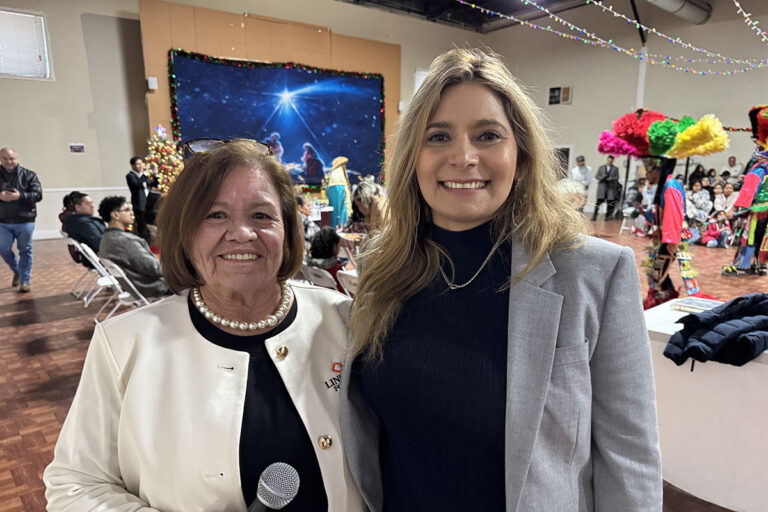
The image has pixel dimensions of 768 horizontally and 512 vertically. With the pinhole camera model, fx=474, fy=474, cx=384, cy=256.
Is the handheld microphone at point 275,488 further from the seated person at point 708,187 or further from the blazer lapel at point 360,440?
the seated person at point 708,187

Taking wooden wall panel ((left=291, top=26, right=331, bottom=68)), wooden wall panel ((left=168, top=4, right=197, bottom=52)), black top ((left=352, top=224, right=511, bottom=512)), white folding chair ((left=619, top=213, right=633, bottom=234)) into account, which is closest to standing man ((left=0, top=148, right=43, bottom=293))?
wooden wall panel ((left=168, top=4, right=197, bottom=52))

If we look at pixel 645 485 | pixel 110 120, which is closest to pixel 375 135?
pixel 110 120

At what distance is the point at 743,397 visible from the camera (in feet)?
7.11

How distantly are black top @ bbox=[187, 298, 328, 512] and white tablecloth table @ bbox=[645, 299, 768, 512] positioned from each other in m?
2.01

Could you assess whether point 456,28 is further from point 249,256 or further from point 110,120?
point 249,256

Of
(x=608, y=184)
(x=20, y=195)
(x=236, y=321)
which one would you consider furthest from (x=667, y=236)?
(x=608, y=184)

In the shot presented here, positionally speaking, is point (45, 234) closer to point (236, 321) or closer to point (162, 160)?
point (162, 160)

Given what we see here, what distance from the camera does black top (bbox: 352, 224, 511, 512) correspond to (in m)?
1.07

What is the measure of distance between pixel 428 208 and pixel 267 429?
734mm

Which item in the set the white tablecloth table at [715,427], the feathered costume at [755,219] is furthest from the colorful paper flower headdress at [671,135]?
the white tablecloth table at [715,427]

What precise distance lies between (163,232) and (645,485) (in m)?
1.30

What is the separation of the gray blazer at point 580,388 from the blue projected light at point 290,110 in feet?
34.9

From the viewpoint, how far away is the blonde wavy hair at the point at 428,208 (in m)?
1.13

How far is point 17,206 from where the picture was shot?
648cm
